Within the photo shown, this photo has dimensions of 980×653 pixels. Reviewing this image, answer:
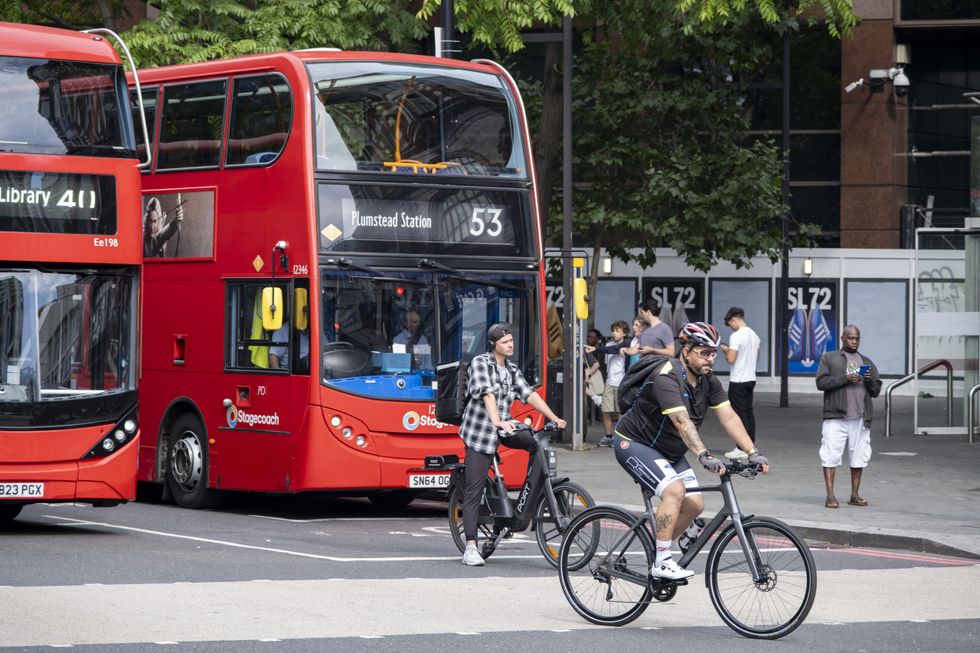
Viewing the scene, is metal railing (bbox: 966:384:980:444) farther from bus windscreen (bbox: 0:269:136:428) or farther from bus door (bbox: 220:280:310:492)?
bus windscreen (bbox: 0:269:136:428)

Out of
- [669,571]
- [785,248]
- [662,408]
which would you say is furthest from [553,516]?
[785,248]

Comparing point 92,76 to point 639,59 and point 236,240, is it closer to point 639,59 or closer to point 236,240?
point 236,240

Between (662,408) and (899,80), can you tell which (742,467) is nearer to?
(662,408)

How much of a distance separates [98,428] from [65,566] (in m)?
2.33

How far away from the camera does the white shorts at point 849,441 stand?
15.6m

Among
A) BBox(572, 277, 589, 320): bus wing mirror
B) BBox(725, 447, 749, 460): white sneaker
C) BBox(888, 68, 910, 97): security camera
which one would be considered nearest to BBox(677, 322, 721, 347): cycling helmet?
BBox(725, 447, 749, 460): white sneaker

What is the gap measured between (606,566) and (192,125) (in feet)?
27.3

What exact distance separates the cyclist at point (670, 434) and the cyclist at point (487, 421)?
247cm

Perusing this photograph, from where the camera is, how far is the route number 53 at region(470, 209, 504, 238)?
49.4 feet

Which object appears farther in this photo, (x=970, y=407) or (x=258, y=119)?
(x=970, y=407)

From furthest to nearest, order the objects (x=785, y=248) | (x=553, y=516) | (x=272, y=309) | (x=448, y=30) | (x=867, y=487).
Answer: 1. (x=785, y=248)
2. (x=448, y=30)
3. (x=867, y=487)
4. (x=272, y=309)
5. (x=553, y=516)

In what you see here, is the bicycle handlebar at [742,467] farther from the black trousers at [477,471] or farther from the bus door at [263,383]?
the bus door at [263,383]

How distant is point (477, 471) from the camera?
38.8 feet

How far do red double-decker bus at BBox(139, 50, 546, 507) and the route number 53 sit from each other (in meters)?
0.02
